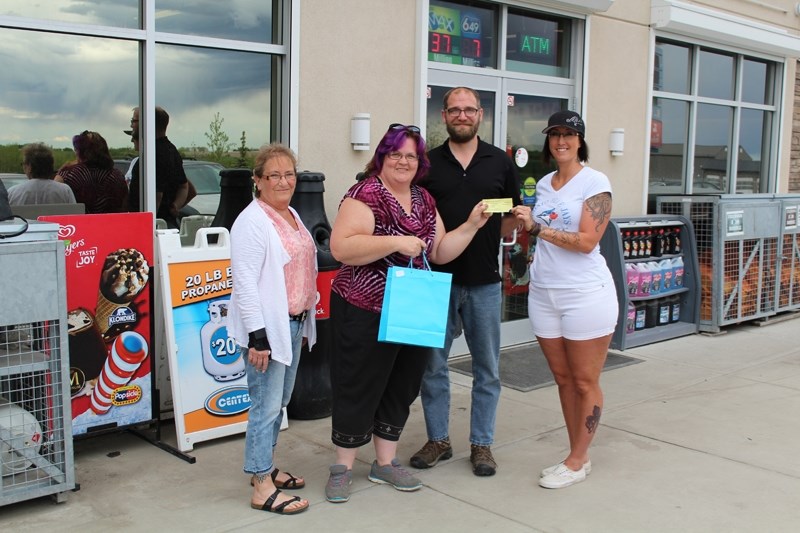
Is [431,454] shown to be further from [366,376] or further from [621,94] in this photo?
[621,94]

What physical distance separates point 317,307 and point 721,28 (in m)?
6.06

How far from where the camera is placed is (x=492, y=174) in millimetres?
4195

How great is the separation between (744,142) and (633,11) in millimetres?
2953

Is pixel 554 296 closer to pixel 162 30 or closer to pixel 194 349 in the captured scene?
pixel 194 349

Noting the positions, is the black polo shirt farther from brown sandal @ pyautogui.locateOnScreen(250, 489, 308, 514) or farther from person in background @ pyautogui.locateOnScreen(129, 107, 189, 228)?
person in background @ pyautogui.locateOnScreen(129, 107, 189, 228)

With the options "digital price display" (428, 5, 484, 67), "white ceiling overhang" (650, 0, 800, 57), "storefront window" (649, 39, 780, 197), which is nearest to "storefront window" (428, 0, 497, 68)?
"digital price display" (428, 5, 484, 67)

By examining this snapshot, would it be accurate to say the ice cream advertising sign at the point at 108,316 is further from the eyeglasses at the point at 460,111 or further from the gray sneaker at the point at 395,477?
the eyeglasses at the point at 460,111

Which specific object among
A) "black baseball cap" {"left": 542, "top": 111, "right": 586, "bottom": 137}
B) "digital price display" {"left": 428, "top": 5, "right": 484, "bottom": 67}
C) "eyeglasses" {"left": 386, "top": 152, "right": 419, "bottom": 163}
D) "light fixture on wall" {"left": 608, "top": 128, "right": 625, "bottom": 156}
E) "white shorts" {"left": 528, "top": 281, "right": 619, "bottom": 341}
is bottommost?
"white shorts" {"left": 528, "top": 281, "right": 619, "bottom": 341}

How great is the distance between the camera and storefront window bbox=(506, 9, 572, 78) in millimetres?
7180

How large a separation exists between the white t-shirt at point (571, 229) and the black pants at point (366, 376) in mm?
763

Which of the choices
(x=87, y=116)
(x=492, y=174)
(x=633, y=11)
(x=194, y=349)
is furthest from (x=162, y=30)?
(x=633, y=11)

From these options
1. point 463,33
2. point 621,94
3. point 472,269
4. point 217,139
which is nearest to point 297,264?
point 472,269

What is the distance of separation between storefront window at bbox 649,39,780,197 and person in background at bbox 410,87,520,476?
4.94 metres

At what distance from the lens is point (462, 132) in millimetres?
4137
